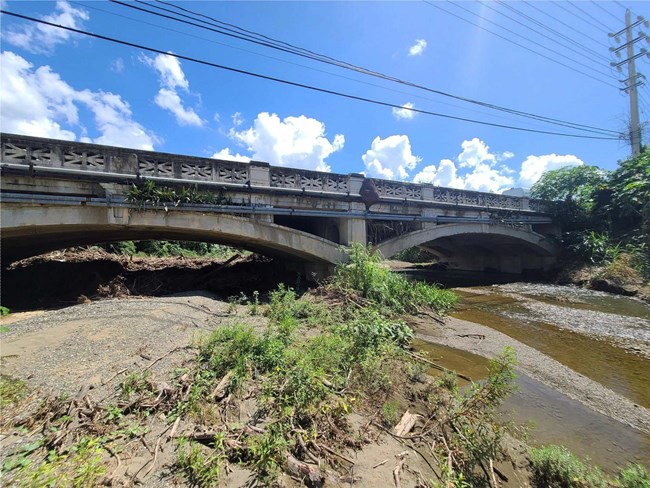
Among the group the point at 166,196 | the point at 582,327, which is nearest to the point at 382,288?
the point at 582,327

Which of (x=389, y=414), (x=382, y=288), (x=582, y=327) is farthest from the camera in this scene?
(x=382, y=288)

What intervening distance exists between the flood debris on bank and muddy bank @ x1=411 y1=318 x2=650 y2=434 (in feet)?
6.80

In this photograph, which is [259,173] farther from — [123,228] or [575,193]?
[575,193]

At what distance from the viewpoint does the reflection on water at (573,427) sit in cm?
330

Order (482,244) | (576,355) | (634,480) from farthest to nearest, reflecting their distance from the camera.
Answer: (482,244)
(576,355)
(634,480)

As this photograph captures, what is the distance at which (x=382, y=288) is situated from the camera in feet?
29.0

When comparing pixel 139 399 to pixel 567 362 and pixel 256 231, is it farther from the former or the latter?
pixel 567 362

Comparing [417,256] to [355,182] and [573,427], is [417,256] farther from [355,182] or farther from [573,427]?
[573,427]

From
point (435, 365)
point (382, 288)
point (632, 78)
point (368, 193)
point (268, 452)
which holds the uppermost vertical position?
point (632, 78)

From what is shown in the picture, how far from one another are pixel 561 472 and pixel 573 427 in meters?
1.57

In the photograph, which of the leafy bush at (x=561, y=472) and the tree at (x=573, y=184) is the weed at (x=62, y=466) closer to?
the leafy bush at (x=561, y=472)

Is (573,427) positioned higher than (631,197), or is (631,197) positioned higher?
(631,197)

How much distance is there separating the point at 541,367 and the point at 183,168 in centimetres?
1018

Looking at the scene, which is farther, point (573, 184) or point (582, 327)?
point (573, 184)
